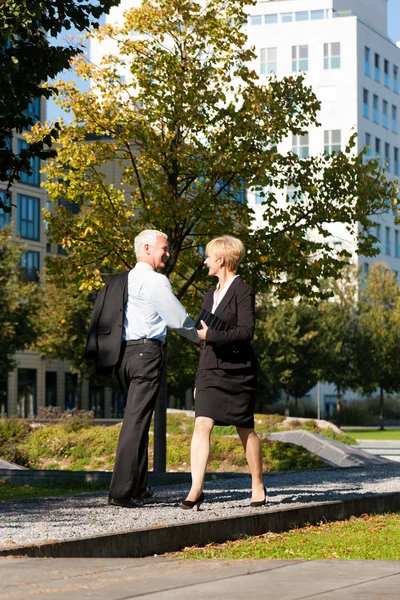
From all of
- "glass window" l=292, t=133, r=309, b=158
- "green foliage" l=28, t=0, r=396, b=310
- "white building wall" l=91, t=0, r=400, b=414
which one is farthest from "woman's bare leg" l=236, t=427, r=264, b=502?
"glass window" l=292, t=133, r=309, b=158

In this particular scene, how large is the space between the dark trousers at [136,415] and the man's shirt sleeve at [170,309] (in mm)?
321

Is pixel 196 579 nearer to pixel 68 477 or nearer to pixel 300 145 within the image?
pixel 68 477

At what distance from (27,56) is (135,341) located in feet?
12.6

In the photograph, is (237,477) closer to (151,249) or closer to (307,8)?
(151,249)

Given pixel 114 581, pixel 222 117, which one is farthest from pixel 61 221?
pixel 114 581

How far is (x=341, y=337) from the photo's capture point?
63.4 meters

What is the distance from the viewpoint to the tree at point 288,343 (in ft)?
197

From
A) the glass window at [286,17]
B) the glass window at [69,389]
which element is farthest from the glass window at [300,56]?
Answer: the glass window at [69,389]

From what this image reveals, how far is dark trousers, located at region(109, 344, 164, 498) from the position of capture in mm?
8484

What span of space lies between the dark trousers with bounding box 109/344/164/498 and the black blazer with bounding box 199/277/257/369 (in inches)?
14.6

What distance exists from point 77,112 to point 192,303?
3.50m

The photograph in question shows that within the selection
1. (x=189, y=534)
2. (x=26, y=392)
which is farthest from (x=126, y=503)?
(x=26, y=392)

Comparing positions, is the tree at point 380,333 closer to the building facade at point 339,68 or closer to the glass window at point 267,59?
the building facade at point 339,68

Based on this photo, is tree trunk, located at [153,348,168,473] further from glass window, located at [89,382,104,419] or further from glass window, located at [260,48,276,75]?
glass window, located at [260,48,276,75]
